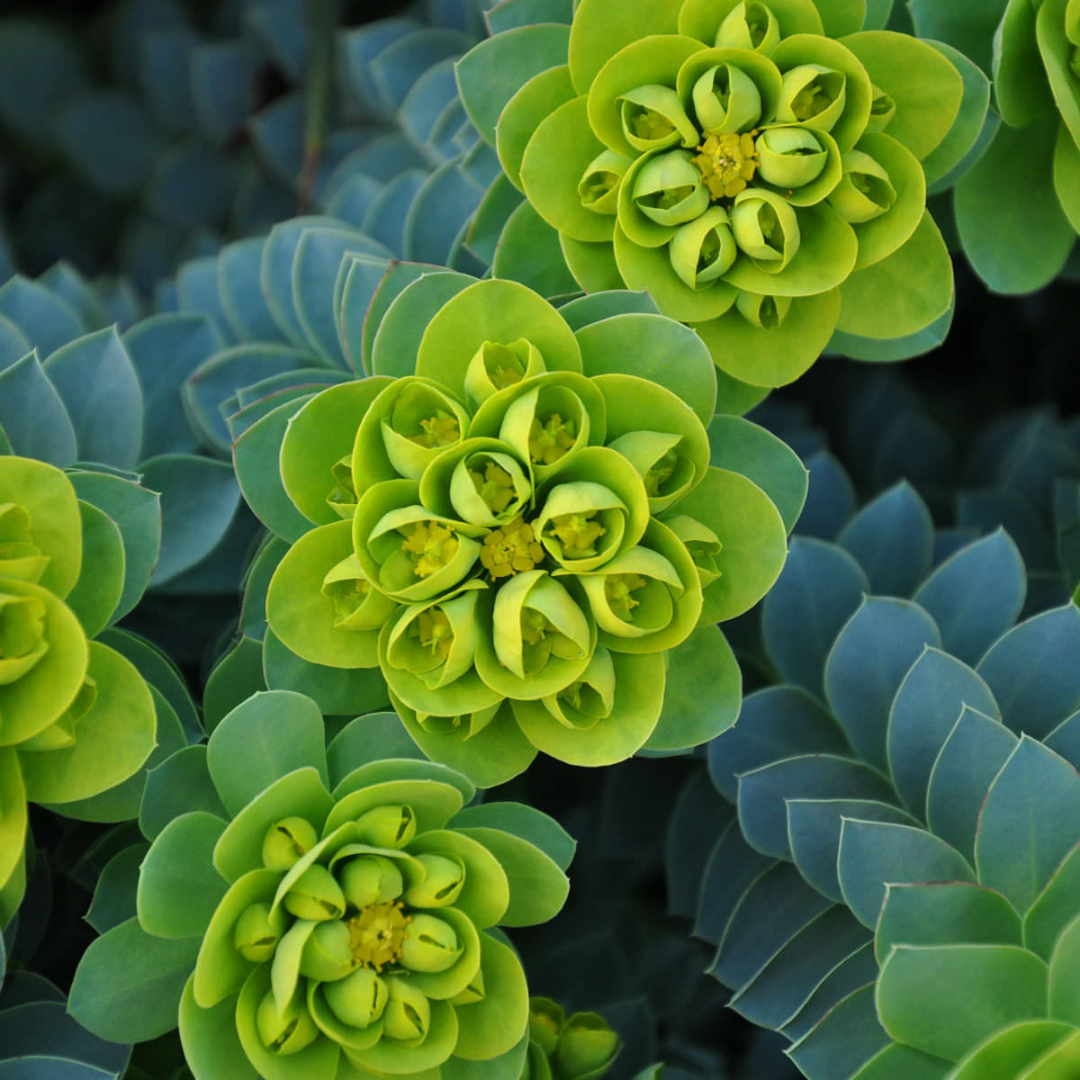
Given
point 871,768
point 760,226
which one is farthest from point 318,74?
point 871,768

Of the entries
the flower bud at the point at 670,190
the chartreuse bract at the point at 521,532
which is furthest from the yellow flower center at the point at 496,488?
the flower bud at the point at 670,190

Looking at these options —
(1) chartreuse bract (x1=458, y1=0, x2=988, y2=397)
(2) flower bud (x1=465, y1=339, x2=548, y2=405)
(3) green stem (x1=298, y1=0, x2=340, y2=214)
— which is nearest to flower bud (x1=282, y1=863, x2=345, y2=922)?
(2) flower bud (x1=465, y1=339, x2=548, y2=405)

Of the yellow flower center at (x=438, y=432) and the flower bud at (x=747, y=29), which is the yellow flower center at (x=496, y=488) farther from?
the flower bud at (x=747, y=29)

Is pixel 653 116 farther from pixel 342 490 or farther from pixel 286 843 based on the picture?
pixel 286 843

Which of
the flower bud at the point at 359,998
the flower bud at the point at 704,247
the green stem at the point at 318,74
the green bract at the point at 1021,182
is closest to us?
the flower bud at the point at 359,998

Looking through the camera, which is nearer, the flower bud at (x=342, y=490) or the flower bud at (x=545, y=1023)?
the flower bud at (x=342, y=490)
